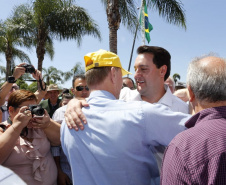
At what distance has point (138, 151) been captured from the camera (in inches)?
57.8

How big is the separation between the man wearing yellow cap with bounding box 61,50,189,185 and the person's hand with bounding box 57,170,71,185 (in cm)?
101

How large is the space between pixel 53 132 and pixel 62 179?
1.84 feet

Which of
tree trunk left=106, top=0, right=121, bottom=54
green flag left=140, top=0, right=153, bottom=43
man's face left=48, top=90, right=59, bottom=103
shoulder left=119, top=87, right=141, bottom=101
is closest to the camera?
shoulder left=119, top=87, right=141, bottom=101

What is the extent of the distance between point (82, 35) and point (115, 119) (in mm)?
13704

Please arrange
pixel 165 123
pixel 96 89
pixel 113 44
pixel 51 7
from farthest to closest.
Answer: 1. pixel 51 7
2. pixel 113 44
3. pixel 96 89
4. pixel 165 123

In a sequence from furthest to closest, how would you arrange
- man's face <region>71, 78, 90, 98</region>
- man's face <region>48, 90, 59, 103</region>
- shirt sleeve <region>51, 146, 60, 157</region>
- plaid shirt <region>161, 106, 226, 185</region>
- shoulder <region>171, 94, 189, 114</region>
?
man's face <region>48, 90, 59, 103</region>
man's face <region>71, 78, 90, 98</region>
shoulder <region>171, 94, 189, 114</region>
shirt sleeve <region>51, 146, 60, 157</region>
plaid shirt <region>161, 106, 226, 185</region>

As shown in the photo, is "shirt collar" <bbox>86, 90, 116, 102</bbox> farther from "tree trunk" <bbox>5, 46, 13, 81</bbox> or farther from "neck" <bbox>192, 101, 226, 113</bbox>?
"tree trunk" <bbox>5, 46, 13, 81</bbox>

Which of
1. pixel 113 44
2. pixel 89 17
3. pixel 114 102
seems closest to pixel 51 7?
pixel 89 17

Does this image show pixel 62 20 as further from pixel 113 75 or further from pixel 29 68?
pixel 113 75

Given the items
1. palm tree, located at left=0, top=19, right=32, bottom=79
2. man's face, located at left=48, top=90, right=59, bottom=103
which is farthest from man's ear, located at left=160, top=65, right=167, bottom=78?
palm tree, located at left=0, top=19, right=32, bottom=79

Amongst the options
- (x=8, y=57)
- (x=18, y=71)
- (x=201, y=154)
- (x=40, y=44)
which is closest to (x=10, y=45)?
(x=8, y=57)

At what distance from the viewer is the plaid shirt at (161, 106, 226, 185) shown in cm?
101

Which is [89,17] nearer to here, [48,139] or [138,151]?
[48,139]

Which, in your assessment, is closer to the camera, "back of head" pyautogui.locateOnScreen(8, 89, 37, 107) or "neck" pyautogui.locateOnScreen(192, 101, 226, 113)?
"neck" pyautogui.locateOnScreen(192, 101, 226, 113)
